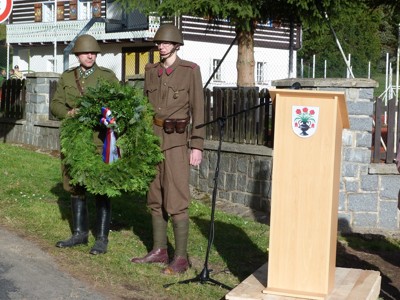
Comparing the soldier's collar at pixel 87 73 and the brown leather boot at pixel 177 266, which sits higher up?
the soldier's collar at pixel 87 73

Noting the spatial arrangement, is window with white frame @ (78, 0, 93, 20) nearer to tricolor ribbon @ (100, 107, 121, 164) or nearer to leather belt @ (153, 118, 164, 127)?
tricolor ribbon @ (100, 107, 121, 164)

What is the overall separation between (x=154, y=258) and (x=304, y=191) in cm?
221

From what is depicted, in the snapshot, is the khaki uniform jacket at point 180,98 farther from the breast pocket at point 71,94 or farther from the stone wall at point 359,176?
the stone wall at point 359,176

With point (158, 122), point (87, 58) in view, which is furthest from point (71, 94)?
point (158, 122)

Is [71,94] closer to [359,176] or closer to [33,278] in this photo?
[33,278]

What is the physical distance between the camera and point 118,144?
27.1 feet

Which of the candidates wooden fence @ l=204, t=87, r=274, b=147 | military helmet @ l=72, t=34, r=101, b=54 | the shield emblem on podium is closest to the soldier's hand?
military helmet @ l=72, t=34, r=101, b=54

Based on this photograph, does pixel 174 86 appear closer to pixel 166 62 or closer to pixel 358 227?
pixel 166 62

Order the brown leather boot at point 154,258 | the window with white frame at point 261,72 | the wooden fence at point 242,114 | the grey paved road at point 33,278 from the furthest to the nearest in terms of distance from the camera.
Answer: the window with white frame at point 261,72
the wooden fence at point 242,114
the brown leather boot at point 154,258
the grey paved road at point 33,278

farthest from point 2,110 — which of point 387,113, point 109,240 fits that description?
point 109,240

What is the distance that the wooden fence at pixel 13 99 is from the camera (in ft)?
64.1

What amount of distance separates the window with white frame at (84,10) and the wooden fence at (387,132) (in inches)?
1201

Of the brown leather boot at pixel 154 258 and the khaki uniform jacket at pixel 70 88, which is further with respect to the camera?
the khaki uniform jacket at pixel 70 88


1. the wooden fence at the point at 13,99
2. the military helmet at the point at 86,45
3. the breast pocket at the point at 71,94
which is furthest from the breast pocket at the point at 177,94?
the wooden fence at the point at 13,99
